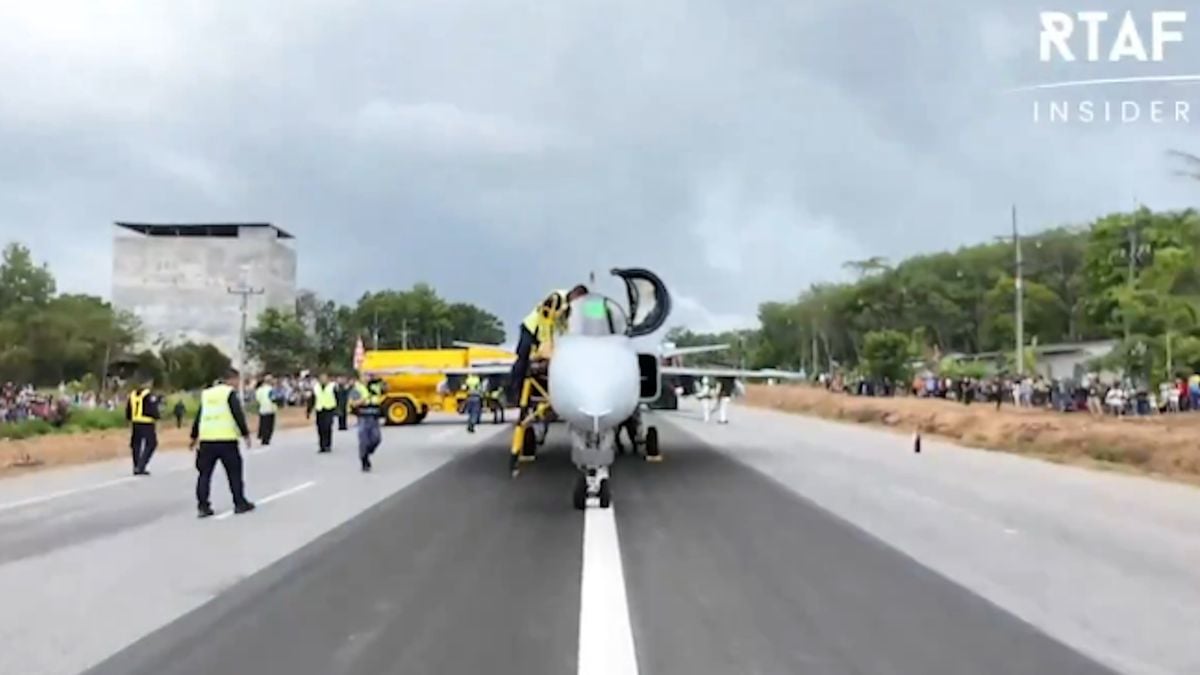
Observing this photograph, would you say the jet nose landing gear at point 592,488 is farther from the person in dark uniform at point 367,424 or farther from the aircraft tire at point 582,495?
the person in dark uniform at point 367,424

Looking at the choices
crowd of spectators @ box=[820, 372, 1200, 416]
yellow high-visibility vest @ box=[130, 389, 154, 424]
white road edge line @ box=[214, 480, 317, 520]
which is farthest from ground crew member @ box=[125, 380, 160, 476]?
crowd of spectators @ box=[820, 372, 1200, 416]

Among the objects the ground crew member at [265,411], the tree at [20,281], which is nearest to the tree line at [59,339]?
the tree at [20,281]

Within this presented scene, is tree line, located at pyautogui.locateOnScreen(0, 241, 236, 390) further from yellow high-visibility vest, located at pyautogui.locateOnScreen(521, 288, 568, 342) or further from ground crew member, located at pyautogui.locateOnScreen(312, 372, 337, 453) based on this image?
yellow high-visibility vest, located at pyautogui.locateOnScreen(521, 288, 568, 342)

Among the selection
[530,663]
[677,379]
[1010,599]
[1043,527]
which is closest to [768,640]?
[530,663]

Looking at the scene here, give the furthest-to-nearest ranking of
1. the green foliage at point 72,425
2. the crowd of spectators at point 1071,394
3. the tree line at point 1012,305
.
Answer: the tree line at point 1012,305 < the crowd of spectators at point 1071,394 < the green foliage at point 72,425

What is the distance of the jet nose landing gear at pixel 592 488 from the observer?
1419 cm

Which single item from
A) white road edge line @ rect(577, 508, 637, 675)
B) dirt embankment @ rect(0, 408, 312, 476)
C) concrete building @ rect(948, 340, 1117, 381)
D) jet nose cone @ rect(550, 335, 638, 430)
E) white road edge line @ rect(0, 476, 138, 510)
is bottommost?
white road edge line @ rect(577, 508, 637, 675)

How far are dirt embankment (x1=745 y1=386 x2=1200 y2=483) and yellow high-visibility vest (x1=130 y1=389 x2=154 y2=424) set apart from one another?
56.6 ft

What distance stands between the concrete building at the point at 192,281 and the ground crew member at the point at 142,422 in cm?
8116

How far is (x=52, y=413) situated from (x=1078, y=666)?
32.5 m

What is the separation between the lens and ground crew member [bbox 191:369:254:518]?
13.5 meters

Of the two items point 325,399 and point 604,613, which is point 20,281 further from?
point 604,613

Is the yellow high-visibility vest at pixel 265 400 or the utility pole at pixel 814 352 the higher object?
the utility pole at pixel 814 352

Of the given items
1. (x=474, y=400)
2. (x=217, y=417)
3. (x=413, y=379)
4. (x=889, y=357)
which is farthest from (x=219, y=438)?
(x=889, y=357)
